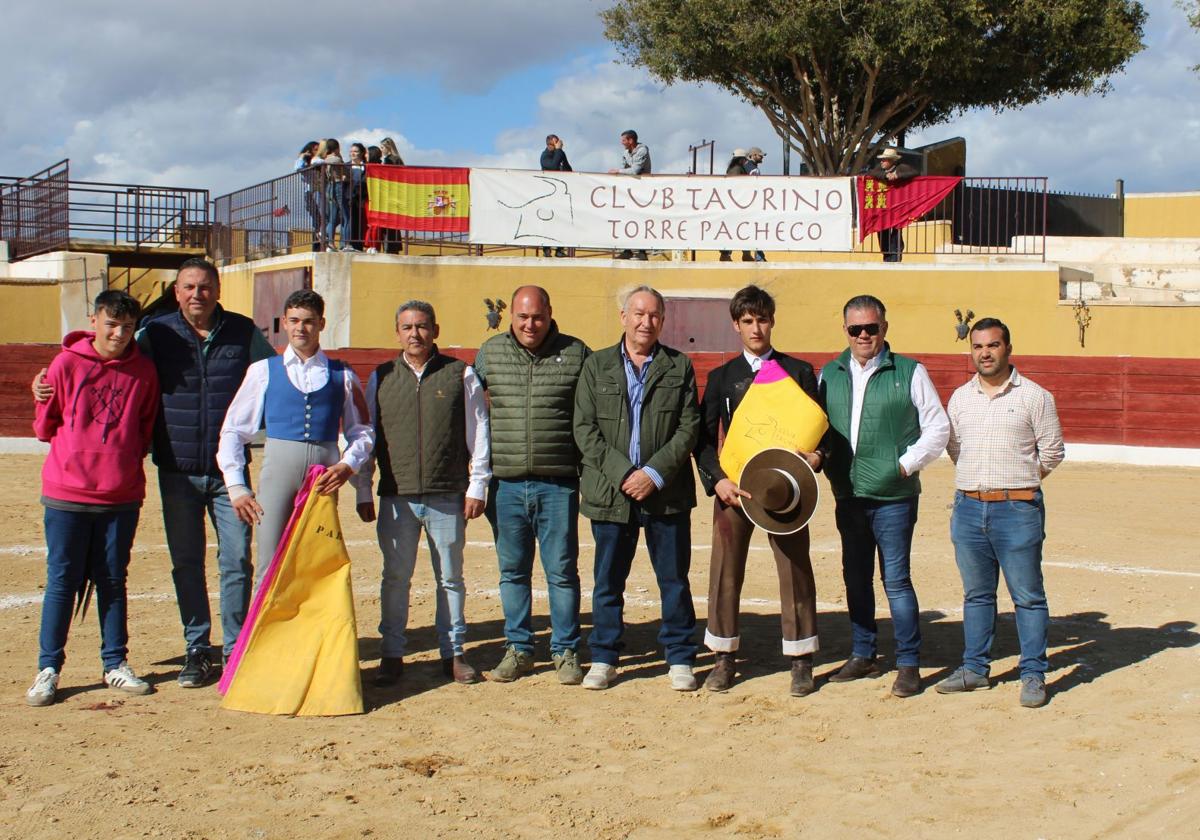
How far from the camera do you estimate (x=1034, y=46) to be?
77.6 feet

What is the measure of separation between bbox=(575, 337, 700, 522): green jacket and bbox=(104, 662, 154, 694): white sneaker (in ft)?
6.67

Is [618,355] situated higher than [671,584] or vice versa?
[618,355]

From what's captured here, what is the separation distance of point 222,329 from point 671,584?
2266mm

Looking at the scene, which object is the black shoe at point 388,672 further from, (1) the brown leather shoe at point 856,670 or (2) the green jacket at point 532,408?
(1) the brown leather shoe at point 856,670

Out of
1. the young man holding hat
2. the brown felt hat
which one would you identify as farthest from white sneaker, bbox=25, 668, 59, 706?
the young man holding hat

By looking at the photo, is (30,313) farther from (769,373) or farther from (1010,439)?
(1010,439)

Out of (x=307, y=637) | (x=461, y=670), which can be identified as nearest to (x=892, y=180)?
(x=461, y=670)

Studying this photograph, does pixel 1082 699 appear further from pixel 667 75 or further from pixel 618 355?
pixel 667 75

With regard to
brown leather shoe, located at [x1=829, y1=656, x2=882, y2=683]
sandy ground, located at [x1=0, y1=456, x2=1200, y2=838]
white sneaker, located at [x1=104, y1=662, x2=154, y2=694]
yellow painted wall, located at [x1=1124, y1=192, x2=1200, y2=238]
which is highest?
yellow painted wall, located at [x1=1124, y1=192, x2=1200, y2=238]

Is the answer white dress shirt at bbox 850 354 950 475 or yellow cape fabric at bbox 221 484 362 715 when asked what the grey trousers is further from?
white dress shirt at bbox 850 354 950 475

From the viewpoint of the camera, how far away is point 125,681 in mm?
5430

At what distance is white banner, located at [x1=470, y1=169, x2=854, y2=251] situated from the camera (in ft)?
59.6

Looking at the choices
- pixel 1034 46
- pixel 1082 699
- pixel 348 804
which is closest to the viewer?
pixel 348 804

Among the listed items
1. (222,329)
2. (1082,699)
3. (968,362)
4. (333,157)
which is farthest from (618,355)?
(333,157)
